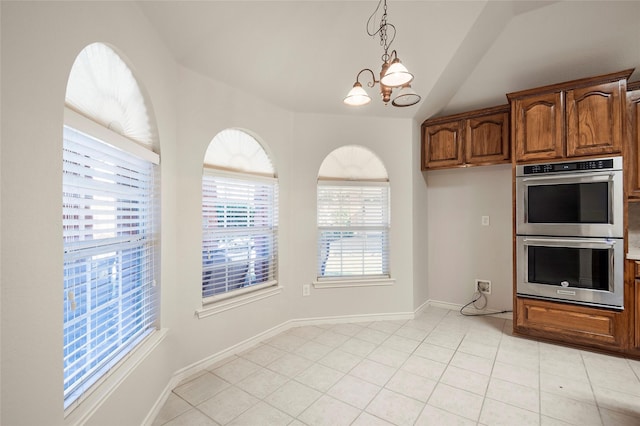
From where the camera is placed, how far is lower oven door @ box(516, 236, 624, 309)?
2.56 meters

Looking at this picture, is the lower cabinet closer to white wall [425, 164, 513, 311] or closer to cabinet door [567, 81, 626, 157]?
white wall [425, 164, 513, 311]

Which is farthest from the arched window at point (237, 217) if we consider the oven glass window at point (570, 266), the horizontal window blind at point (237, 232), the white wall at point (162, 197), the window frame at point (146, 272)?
the oven glass window at point (570, 266)

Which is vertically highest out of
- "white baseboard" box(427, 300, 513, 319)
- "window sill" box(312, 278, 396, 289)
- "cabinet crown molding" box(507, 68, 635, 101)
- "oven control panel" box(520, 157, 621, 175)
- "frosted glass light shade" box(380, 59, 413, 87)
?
"cabinet crown molding" box(507, 68, 635, 101)

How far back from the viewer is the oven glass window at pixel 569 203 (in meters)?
2.61

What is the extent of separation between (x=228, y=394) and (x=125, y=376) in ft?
2.69

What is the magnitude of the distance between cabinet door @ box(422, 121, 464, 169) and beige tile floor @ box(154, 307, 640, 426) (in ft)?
6.75

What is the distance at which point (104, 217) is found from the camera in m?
1.51

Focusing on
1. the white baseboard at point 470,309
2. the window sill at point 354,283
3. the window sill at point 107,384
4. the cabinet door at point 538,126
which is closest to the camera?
the window sill at point 107,384

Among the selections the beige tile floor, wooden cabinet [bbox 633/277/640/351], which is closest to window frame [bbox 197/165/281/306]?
the beige tile floor

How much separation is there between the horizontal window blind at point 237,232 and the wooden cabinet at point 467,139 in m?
2.14

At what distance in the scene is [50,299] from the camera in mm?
1068

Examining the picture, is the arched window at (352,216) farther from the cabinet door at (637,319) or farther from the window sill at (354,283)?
the cabinet door at (637,319)

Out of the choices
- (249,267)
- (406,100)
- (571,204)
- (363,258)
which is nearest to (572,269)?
(571,204)

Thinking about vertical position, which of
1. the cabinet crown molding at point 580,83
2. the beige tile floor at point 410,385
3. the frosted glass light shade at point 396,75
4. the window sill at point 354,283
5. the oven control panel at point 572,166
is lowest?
the beige tile floor at point 410,385
